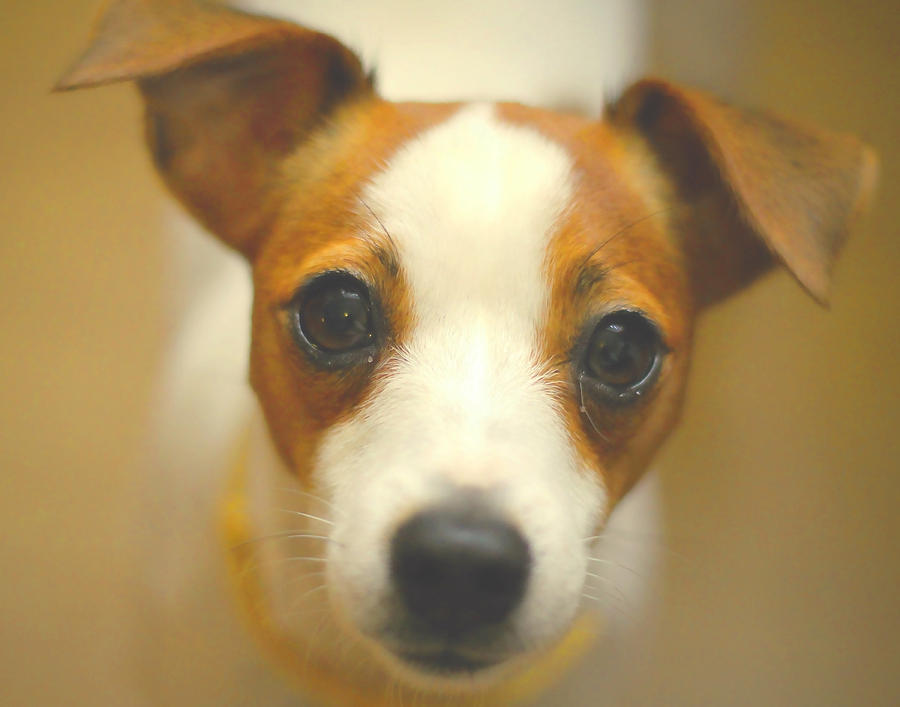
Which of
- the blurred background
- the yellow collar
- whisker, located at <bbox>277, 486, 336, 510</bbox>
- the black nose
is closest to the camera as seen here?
the black nose

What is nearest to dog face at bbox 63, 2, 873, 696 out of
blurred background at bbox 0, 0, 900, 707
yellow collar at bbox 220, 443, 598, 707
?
yellow collar at bbox 220, 443, 598, 707

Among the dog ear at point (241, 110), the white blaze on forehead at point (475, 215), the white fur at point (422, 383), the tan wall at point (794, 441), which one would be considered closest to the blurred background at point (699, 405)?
the tan wall at point (794, 441)

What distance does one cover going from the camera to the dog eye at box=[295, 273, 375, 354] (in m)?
1.12

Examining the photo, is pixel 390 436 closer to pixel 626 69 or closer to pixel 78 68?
pixel 78 68

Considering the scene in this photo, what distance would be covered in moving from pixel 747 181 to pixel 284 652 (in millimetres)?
1235

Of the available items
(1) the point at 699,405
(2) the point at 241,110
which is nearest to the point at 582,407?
(2) the point at 241,110

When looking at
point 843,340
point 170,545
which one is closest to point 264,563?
point 170,545

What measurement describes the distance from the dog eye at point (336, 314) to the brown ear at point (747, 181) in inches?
21.8

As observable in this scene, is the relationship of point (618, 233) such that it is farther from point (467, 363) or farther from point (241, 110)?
point (241, 110)

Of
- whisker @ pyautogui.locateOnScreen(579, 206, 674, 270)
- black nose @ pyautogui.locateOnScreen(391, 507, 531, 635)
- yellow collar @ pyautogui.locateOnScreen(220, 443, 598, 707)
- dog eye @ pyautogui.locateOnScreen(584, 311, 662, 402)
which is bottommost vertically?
yellow collar @ pyautogui.locateOnScreen(220, 443, 598, 707)

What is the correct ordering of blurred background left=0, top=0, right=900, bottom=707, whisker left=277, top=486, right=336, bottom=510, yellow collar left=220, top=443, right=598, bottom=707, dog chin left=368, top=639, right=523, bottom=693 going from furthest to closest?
1. blurred background left=0, top=0, right=900, bottom=707
2. yellow collar left=220, top=443, right=598, bottom=707
3. whisker left=277, top=486, right=336, bottom=510
4. dog chin left=368, top=639, right=523, bottom=693

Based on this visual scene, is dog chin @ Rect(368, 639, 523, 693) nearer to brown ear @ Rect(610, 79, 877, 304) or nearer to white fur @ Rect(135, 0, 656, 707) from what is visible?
white fur @ Rect(135, 0, 656, 707)

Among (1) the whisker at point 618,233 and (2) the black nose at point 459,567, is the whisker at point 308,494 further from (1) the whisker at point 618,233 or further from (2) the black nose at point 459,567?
(1) the whisker at point 618,233

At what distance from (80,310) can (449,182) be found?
1543 mm
